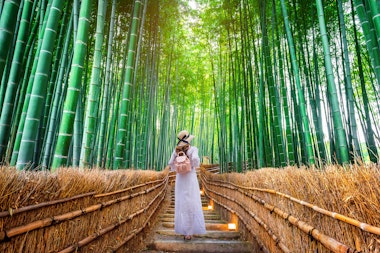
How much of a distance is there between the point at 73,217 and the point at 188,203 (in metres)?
1.62

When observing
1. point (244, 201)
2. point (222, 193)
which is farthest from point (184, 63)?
point (244, 201)

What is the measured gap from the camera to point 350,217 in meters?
1.03

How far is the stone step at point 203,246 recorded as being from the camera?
8.12 feet

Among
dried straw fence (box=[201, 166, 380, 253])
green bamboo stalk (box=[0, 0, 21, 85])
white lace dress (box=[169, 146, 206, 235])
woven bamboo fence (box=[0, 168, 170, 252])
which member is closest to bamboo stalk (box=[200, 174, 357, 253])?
dried straw fence (box=[201, 166, 380, 253])

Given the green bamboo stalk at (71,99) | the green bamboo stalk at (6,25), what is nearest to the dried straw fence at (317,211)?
the green bamboo stalk at (71,99)

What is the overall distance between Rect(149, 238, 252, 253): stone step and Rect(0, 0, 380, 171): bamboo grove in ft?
3.80

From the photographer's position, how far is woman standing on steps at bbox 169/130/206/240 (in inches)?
Result: 112

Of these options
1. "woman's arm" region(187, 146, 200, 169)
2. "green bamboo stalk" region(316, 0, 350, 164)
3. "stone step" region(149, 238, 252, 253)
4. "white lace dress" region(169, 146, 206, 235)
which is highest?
"green bamboo stalk" region(316, 0, 350, 164)

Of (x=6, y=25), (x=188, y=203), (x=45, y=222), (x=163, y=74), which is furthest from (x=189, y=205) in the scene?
(x=163, y=74)

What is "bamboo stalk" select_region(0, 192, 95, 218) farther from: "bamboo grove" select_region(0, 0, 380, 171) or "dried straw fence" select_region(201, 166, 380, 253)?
"dried straw fence" select_region(201, 166, 380, 253)

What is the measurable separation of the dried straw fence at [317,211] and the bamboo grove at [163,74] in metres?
0.32

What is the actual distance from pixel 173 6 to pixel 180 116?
6951mm

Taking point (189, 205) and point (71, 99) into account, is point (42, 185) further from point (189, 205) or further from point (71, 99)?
point (189, 205)

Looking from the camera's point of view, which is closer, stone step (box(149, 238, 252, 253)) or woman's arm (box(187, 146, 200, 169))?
stone step (box(149, 238, 252, 253))
